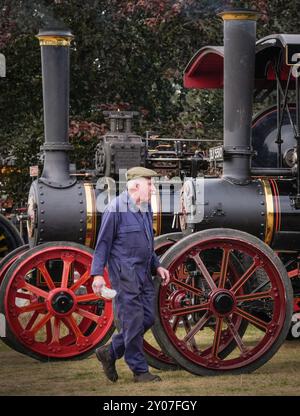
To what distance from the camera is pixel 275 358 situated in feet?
23.9

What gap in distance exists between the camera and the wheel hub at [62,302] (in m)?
7.19

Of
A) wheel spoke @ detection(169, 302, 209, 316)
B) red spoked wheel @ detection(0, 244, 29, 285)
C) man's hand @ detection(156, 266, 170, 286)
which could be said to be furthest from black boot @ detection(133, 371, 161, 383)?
red spoked wheel @ detection(0, 244, 29, 285)

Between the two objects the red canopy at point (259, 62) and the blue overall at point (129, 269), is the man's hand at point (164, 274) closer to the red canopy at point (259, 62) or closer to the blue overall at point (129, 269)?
the blue overall at point (129, 269)

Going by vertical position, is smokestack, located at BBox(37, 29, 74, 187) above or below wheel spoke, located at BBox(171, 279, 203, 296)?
above

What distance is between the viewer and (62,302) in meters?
7.19

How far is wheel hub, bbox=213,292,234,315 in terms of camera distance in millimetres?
6355

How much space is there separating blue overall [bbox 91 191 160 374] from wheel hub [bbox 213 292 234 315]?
0.40 meters

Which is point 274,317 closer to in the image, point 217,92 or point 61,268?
point 61,268

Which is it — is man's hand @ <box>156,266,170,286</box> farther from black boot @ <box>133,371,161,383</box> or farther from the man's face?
black boot @ <box>133,371,161,383</box>

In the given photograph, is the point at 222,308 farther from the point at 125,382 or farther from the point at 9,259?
the point at 9,259

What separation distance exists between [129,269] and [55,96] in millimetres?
2367

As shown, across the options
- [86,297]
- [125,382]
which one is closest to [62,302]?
[86,297]

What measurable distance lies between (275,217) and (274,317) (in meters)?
0.88
